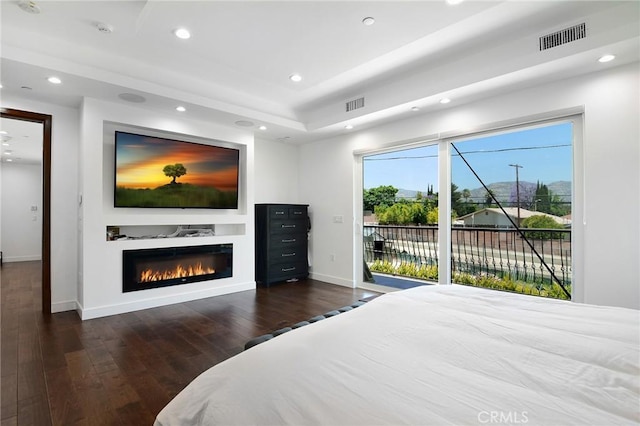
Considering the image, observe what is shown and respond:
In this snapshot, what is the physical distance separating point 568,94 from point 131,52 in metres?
4.52

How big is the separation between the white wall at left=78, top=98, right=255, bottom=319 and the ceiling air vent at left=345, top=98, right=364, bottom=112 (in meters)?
1.83

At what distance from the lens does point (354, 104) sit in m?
4.38

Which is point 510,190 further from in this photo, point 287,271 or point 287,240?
point 287,271

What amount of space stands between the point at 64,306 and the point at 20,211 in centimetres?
622

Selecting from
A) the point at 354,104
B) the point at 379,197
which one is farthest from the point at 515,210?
the point at 354,104

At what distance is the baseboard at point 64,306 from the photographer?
379 cm

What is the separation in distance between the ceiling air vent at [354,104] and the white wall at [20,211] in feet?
28.5

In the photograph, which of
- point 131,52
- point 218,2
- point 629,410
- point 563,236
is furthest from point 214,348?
point 563,236

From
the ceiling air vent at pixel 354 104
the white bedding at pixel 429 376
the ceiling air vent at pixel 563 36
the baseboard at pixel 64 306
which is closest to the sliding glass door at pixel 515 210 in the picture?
the ceiling air vent at pixel 563 36

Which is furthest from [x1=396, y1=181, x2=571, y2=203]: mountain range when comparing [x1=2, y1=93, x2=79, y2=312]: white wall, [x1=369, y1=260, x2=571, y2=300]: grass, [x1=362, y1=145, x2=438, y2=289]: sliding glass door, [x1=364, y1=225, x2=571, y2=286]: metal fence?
[x1=2, y1=93, x2=79, y2=312]: white wall

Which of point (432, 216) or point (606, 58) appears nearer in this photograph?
point (606, 58)

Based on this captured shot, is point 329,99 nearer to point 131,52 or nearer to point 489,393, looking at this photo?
point 131,52

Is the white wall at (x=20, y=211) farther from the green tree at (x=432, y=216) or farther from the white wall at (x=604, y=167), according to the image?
the white wall at (x=604, y=167)

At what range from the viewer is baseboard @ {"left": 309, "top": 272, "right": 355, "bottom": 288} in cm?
519
